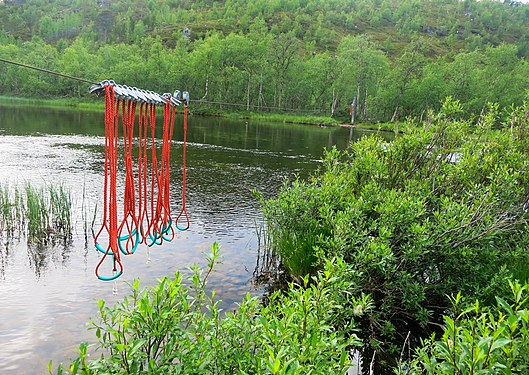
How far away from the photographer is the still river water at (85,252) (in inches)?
264

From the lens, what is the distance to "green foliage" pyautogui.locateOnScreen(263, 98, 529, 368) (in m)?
6.51

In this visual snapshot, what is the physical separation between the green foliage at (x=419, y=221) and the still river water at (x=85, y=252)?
2405 millimetres

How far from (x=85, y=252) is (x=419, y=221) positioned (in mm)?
7176

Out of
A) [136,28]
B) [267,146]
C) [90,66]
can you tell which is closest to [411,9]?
[136,28]

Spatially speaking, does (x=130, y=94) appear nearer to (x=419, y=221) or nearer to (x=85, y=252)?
(x=419, y=221)

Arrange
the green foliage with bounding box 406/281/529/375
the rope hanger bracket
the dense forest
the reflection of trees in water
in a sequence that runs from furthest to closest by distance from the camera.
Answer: the dense forest → the reflection of trees in water → the rope hanger bracket → the green foliage with bounding box 406/281/529/375

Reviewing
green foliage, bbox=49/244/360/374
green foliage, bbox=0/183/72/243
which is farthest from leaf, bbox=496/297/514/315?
green foliage, bbox=0/183/72/243

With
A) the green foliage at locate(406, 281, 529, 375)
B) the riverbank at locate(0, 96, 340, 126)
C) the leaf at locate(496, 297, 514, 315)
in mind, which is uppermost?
the riverbank at locate(0, 96, 340, 126)

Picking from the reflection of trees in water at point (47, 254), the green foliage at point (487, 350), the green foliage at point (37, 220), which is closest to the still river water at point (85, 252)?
the reflection of trees in water at point (47, 254)

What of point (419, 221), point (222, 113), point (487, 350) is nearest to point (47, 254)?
point (419, 221)

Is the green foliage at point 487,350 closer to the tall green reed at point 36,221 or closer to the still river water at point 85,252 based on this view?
the still river water at point 85,252

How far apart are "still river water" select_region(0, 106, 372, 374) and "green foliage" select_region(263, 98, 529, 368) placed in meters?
2.40

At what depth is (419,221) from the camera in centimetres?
704

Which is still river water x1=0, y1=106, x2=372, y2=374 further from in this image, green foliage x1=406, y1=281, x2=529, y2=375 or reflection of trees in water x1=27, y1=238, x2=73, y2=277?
green foliage x1=406, y1=281, x2=529, y2=375
